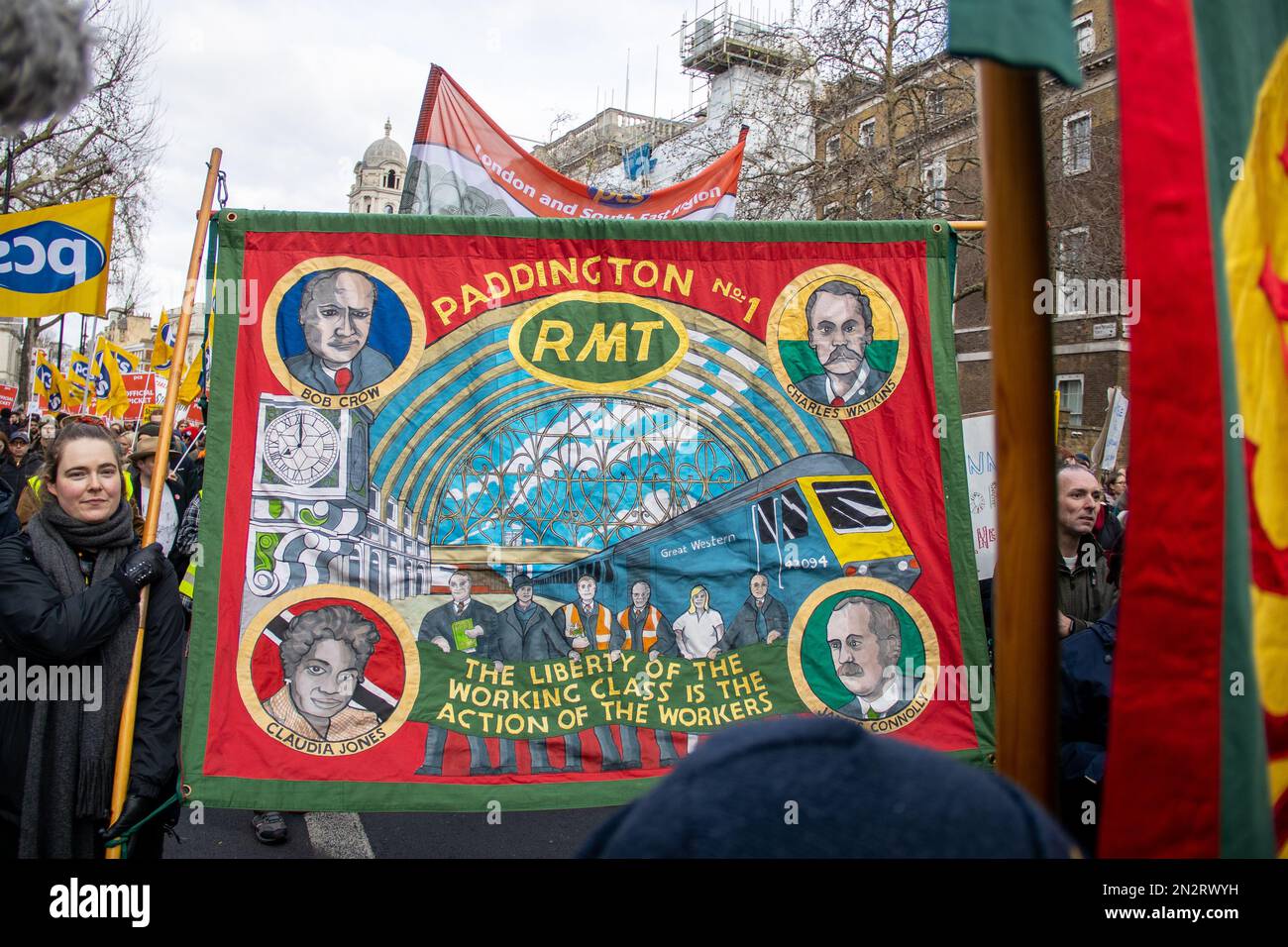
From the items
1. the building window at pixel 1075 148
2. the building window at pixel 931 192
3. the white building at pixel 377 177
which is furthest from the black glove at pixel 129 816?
the white building at pixel 377 177

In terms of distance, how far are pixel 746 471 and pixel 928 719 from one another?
124cm

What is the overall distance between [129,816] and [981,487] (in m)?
4.46

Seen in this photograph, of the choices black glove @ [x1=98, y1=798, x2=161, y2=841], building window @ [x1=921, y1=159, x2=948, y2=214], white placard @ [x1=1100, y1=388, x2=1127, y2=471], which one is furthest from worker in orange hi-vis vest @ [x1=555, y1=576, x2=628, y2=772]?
building window @ [x1=921, y1=159, x2=948, y2=214]

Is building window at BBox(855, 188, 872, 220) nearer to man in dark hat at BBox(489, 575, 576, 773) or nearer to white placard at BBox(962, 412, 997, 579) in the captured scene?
white placard at BBox(962, 412, 997, 579)

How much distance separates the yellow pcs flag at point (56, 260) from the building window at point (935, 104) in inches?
650

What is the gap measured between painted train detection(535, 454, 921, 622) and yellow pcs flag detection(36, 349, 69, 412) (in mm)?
15082

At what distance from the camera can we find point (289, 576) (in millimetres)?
3643

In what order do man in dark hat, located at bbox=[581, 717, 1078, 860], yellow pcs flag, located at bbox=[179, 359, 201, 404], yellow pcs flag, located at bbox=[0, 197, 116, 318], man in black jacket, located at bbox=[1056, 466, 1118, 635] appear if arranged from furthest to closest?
1. yellow pcs flag, located at bbox=[179, 359, 201, 404]
2. yellow pcs flag, located at bbox=[0, 197, 116, 318]
3. man in black jacket, located at bbox=[1056, 466, 1118, 635]
4. man in dark hat, located at bbox=[581, 717, 1078, 860]

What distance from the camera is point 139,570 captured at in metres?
3.19

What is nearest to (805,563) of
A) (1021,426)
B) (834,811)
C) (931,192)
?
(1021,426)

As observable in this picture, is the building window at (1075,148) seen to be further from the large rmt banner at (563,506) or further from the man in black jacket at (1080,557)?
the large rmt banner at (563,506)

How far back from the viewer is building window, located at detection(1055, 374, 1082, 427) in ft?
94.7

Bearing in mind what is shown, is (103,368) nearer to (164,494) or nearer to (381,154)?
(164,494)
